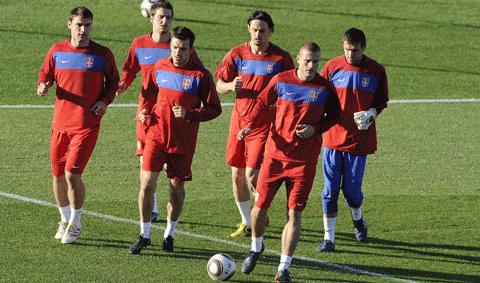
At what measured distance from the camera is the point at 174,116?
15672mm

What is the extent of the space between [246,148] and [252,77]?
88 centimetres

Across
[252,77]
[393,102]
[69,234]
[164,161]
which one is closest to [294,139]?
[164,161]

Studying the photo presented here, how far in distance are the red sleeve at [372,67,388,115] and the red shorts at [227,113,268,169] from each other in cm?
136

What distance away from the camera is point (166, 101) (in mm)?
15750

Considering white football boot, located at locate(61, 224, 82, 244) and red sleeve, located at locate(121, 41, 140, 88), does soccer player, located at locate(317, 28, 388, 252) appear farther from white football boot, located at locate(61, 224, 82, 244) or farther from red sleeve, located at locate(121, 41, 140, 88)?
white football boot, located at locate(61, 224, 82, 244)

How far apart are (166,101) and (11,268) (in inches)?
101

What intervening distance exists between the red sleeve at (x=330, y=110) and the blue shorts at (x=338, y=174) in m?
1.53

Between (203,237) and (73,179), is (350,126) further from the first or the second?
(73,179)

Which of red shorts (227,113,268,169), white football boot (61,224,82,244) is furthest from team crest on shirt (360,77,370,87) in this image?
white football boot (61,224,82,244)

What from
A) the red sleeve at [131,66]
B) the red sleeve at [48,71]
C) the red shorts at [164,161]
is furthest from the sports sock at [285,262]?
the red sleeve at [48,71]

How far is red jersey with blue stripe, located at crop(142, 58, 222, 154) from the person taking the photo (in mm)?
15672

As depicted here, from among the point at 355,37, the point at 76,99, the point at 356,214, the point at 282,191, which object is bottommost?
the point at 282,191

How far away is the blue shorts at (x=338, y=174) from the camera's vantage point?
16.5m

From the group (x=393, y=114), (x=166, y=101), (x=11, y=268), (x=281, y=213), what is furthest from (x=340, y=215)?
(x=393, y=114)
